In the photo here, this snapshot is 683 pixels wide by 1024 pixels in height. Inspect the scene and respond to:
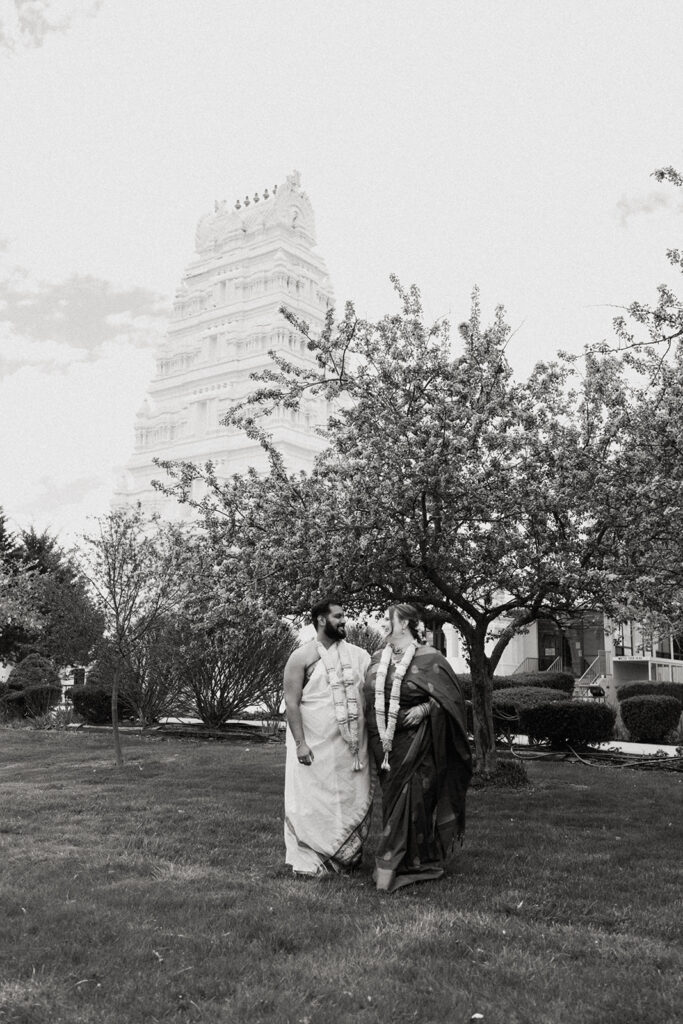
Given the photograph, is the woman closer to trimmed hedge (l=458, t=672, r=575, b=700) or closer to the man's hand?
the man's hand

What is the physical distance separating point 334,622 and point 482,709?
5.56 m

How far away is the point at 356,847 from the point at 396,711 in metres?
1.05

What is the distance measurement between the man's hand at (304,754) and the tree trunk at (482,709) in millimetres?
5250

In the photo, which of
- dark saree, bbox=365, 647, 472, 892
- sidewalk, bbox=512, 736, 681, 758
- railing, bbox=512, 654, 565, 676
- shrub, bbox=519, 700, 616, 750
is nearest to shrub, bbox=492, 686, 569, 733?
shrub, bbox=519, 700, 616, 750

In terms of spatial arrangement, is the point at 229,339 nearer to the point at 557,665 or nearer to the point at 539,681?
the point at 557,665

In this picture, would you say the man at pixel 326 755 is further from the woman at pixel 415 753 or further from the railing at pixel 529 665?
the railing at pixel 529 665

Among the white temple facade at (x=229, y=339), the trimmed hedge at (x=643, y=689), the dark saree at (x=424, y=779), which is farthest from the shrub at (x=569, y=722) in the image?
the white temple facade at (x=229, y=339)

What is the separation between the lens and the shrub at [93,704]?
2347 cm

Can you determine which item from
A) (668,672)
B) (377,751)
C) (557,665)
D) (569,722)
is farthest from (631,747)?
(557,665)

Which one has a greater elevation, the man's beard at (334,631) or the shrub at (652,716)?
the man's beard at (334,631)

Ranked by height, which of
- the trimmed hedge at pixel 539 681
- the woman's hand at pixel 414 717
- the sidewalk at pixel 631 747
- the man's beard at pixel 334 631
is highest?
the man's beard at pixel 334 631

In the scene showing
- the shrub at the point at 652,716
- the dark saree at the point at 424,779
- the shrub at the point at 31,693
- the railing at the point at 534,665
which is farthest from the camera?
the railing at the point at 534,665

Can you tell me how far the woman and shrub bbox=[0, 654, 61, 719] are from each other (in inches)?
816

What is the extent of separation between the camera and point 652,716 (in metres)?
18.9
